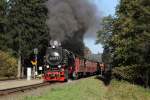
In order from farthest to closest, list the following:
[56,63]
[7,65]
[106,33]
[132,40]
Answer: [7,65], [106,33], [56,63], [132,40]

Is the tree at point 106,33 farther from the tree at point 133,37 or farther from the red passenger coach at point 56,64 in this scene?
the red passenger coach at point 56,64

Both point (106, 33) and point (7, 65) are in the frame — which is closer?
point (106, 33)

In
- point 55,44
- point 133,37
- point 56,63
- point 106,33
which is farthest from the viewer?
point 106,33

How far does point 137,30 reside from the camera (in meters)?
37.1

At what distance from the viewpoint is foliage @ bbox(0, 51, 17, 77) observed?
7156 cm

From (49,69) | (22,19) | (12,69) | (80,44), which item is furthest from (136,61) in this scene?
(22,19)

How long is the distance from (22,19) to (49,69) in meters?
35.4

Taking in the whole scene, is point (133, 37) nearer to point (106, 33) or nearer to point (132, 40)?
point (132, 40)

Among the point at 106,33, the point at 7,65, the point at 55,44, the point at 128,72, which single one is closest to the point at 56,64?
the point at 55,44

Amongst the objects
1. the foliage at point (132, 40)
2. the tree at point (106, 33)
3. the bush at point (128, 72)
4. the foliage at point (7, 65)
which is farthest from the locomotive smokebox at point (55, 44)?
the foliage at point (7, 65)

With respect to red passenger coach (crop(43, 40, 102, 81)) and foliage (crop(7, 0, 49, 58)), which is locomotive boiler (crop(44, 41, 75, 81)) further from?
foliage (crop(7, 0, 49, 58))

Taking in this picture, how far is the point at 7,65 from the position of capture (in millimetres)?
72625

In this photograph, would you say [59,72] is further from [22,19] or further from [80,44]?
[22,19]

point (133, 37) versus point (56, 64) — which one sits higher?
point (133, 37)
